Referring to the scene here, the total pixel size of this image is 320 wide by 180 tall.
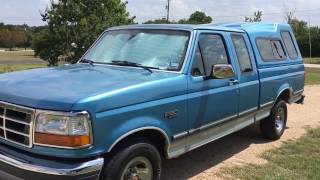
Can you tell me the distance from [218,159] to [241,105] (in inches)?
34.0

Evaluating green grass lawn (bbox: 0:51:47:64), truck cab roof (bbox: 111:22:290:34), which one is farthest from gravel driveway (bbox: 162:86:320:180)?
green grass lawn (bbox: 0:51:47:64)

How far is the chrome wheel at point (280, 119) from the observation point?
835cm

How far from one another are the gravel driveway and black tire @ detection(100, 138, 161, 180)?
116 centimetres

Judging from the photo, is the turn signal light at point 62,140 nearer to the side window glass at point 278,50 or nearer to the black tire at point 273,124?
the black tire at point 273,124

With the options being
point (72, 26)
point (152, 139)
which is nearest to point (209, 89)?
point (152, 139)

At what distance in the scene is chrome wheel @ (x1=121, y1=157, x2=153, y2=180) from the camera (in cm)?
469

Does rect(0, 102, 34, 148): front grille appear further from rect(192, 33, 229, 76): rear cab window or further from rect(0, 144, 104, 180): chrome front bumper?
rect(192, 33, 229, 76): rear cab window

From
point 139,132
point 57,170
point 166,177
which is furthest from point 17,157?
point 166,177

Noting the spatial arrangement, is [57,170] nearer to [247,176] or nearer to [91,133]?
[91,133]

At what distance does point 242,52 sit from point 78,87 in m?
3.11

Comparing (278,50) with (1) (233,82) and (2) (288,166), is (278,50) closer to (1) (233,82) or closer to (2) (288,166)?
(1) (233,82)

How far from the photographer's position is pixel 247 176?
6160 mm

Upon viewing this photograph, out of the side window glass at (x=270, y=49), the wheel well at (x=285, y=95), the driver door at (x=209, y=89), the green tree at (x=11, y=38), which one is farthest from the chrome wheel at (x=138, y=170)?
the green tree at (x=11, y=38)

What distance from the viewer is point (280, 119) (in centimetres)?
852
